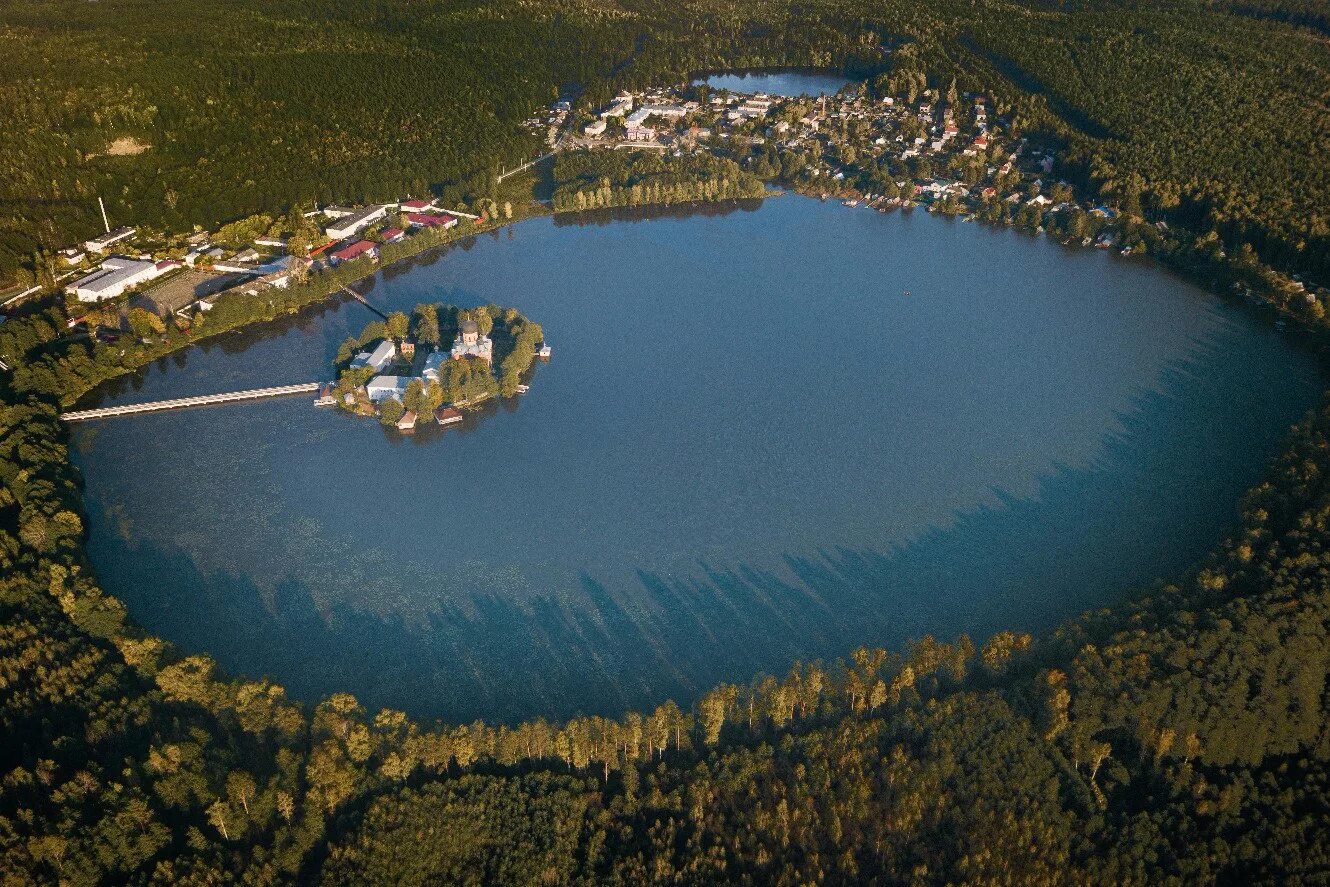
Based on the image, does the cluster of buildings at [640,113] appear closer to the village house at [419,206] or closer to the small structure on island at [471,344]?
the village house at [419,206]

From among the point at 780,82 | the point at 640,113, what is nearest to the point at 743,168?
the point at 640,113

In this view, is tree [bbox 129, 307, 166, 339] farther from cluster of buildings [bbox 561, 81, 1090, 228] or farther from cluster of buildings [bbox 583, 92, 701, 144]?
cluster of buildings [bbox 583, 92, 701, 144]

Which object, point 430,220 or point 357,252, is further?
point 430,220

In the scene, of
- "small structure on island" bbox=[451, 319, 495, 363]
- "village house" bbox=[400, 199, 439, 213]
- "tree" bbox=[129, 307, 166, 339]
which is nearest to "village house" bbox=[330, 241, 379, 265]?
"village house" bbox=[400, 199, 439, 213]

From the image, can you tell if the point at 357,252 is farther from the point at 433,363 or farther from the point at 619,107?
the point at 619,107

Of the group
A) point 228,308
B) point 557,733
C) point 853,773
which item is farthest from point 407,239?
point 853,773
